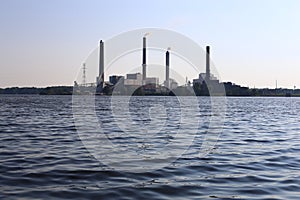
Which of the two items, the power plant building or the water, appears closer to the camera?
the water

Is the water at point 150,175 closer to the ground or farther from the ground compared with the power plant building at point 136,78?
closer to the ground

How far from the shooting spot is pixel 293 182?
1057 centimetres

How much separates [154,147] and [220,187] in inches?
290

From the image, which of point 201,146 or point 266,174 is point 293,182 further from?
point 201,146

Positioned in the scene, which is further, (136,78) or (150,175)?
(136,78)

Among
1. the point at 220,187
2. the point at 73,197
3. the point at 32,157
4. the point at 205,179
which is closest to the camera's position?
the point at 73,197

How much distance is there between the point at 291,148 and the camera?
57.3 ft

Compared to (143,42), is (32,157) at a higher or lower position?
lower

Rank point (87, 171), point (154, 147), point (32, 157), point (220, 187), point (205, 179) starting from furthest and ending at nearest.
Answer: point (154, 147)
point (32, 157)
point (87, 171)
point (205, 179)
point (220, 187)

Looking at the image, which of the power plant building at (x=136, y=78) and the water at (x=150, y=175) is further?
the power plant building at (x=136, y=78)

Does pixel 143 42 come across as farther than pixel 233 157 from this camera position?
No

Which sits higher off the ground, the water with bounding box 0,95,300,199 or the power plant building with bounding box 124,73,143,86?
the power plant building with bounding box 124,73,143,86

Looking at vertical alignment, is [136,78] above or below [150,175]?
above

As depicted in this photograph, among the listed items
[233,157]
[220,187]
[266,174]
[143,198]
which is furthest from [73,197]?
[233,157]
